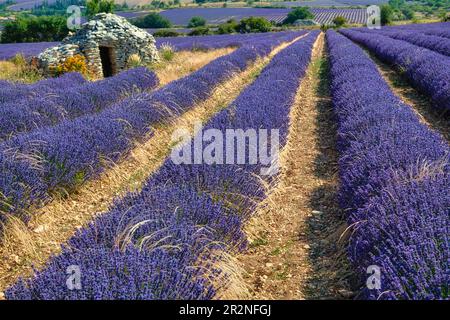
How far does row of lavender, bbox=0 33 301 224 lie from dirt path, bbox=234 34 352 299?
→ 74.7 inches

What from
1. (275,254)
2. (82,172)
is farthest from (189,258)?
(82,172)

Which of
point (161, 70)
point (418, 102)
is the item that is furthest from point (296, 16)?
point (418, 102)

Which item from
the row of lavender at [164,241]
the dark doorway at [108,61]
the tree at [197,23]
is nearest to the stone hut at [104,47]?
the dark doorway at [108,61]

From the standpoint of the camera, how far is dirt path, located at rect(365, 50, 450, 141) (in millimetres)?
6355

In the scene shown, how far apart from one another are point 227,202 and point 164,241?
0.95m

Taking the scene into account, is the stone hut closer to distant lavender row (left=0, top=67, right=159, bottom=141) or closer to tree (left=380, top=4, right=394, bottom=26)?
distant lavender row (left=0, top=67, right=159, bottom=141)

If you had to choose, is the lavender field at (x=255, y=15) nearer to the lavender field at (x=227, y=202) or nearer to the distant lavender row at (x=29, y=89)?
the distant lavender row at (x=29, y=89)

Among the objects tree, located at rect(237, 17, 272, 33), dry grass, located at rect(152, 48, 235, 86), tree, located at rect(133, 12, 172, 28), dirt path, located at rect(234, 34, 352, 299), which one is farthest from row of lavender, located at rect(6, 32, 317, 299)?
tree, located at rect(133, 12, 172, 28)

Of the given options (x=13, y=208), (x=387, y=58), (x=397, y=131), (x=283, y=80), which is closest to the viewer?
(x=13, y=208)

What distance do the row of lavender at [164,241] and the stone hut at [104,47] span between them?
9730mm

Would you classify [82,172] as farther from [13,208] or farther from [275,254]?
[275,254]

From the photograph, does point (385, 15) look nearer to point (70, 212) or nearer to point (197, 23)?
point (197, 23)
